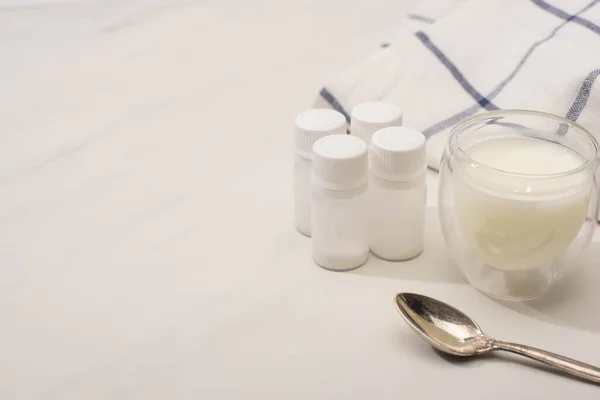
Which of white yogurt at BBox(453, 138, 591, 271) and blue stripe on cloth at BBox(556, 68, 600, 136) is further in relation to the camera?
blue stripe on cloth at BBox(556, 68, 600, 136)

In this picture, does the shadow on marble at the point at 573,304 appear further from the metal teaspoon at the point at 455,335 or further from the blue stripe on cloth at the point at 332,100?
the blue stripe on cloth at the point at 332,100

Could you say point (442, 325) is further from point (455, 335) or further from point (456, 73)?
point (456, 73)

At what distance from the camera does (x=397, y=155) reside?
22.1 inches

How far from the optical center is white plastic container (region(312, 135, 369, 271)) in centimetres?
56

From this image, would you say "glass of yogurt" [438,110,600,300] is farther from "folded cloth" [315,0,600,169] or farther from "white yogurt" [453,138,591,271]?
"folded cloth" [315,0,600,169]

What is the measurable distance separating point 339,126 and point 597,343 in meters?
0.26

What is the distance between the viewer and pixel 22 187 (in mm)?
724

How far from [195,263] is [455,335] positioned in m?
0.22

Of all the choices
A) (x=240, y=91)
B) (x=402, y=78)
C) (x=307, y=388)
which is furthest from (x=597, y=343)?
(x=240, y=91)

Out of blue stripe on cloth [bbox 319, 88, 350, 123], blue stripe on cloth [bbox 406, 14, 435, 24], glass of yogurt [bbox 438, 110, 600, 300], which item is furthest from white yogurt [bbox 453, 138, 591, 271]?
blue stripe on cloth [bbox 406, 14, 435, 24]

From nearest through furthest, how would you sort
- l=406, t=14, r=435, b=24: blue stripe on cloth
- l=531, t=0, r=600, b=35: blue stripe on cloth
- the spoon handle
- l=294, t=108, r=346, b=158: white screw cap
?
the spoon handle → l=294, t=108, r=346, b=158: white screw cap → l=531, t=0, r=600, b=35: blue stripe on cloth → l=406, t=14, r=435, b=24: blue stripe on cloth

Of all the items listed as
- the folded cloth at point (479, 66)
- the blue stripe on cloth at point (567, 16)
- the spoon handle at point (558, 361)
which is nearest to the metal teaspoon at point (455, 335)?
the spoon handle at point (558, 361)

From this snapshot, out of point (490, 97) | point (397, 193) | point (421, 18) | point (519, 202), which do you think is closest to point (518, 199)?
point (519, 202)

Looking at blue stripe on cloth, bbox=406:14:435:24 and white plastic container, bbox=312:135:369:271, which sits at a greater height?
blue stripe on cloth, bbox=406:14:435:24
